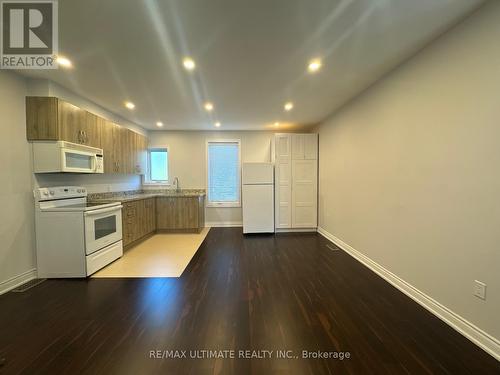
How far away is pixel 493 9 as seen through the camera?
1588 millimetres

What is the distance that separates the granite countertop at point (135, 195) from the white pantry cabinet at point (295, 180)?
6.84ft

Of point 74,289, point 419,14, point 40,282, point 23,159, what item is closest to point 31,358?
point 74,289

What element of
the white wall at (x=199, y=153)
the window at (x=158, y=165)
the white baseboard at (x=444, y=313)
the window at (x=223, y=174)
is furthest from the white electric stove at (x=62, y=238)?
the white baseboard at (x=444, y=313)

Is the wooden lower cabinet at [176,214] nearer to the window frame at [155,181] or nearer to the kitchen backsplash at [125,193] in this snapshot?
the kitchen backsplash at [125,193]

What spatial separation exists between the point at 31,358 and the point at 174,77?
3.04 meters

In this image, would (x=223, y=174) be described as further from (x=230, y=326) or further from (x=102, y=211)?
(x=230, y=326)

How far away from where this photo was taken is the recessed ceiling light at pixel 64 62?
2.32m

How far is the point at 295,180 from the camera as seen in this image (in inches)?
201

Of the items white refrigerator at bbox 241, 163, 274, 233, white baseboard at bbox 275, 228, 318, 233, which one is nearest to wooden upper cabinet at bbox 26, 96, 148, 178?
white refrigerator at bbox 241, 163, 274, 233

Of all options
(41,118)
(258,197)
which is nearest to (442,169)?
(258,197)

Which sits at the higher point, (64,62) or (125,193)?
(64,62)

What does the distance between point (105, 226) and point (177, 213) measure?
192 centimetres

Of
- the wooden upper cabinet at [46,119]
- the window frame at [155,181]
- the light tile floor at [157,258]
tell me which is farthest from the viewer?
the window frame at [155,181]

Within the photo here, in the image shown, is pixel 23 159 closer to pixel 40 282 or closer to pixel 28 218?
pixel 28 218
